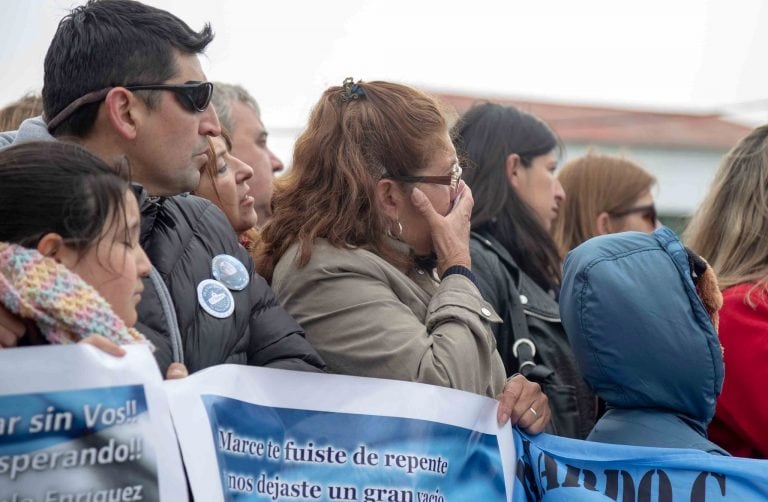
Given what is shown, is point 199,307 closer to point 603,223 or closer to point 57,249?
point 57,249

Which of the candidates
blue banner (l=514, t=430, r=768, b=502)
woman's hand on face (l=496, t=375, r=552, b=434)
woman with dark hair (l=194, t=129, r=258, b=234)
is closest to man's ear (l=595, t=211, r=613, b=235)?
woman with dark hair (l=194, t=129, r=258, b=234)

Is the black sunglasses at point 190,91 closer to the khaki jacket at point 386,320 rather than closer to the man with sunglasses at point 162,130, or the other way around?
the man with sunglasses at point 162,130

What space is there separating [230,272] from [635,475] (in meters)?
1.13

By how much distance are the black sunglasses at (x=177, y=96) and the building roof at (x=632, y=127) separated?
1711 cm

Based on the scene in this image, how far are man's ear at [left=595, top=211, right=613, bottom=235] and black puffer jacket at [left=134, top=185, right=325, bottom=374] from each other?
3156 millimetres

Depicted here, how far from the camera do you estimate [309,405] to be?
256 cm

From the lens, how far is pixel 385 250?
3301 mm

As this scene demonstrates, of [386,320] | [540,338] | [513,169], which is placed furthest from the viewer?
[513,169]

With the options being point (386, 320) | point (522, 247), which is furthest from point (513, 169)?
point (386, 320)

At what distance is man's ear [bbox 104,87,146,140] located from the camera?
3.03 m

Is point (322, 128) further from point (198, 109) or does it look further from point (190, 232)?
point (190, 232)

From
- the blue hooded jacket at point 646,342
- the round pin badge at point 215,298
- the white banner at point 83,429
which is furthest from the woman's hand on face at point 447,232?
the white banner at point 83,429

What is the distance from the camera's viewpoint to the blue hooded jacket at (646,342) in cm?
273

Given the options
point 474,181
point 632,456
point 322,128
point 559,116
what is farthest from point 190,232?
point 559,116
